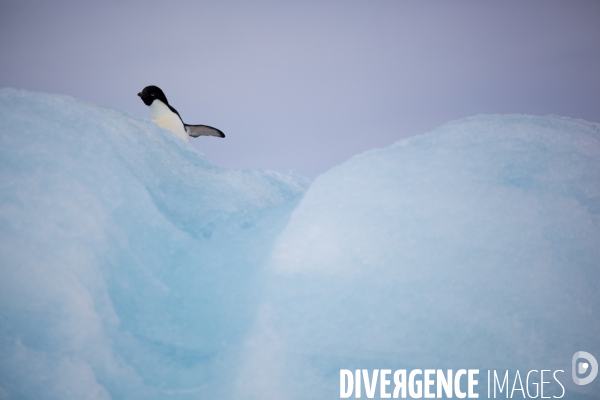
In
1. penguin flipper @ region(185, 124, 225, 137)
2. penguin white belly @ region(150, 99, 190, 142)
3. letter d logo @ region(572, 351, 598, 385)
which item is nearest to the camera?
letter d logo @ region(572, 351, 598, 385)

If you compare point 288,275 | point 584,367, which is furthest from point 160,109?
point 584,367

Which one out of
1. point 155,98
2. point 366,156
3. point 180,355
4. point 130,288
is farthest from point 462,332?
point 155,98

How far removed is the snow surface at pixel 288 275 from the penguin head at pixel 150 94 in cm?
240

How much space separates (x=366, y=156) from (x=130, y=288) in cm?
107

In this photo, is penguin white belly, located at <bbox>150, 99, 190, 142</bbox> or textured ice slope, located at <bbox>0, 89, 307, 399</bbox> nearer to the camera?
textured ice slope, located at <bbox>0, 89, 307, 399</bbox>

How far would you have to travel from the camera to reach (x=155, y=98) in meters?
4.07

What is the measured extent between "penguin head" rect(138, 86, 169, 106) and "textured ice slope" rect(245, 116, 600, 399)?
2.92m

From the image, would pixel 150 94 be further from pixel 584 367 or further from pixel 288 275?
pixel 584 367

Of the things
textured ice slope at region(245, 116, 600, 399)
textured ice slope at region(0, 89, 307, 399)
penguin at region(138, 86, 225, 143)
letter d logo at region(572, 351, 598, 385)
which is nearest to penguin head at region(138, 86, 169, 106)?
penguin at region(138, 86, 225, 143)

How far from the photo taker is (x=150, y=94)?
13.3 ft

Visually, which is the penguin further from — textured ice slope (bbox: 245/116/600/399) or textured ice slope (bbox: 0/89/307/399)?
textured ice slope (bbox: 245/116/600/399)

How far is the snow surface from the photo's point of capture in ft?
4.62

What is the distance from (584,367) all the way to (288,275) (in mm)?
1037

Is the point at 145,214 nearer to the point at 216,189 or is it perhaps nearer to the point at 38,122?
the point at 216,189
